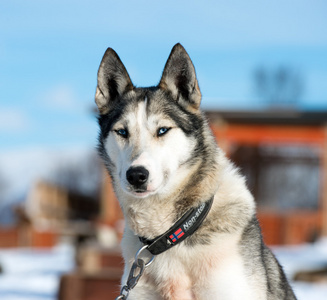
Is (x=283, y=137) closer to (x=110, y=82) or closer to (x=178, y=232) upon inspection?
(x=110, y=82)

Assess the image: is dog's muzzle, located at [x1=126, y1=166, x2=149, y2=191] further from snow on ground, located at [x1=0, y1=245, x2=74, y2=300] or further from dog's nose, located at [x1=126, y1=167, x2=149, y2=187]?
snow on ground, located at [x1=0, y1=245, x2=74, y2=300]

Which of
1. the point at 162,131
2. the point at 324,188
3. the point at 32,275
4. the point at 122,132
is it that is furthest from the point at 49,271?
the point at 324,188

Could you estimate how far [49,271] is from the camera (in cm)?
961

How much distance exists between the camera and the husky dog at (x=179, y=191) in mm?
2734

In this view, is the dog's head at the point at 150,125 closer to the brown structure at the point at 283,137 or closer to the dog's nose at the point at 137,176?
the dog's nose at the point at 137,176

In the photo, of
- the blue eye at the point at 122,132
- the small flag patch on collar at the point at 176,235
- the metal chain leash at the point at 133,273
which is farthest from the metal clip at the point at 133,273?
the blue eye at the point at 122,132

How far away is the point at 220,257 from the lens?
2740 mm

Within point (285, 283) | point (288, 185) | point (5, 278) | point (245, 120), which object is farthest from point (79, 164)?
point (285, 283)

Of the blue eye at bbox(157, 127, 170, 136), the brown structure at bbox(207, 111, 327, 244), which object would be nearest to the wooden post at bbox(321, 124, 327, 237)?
the brown structure at bbox(207, 111, 327, 244)

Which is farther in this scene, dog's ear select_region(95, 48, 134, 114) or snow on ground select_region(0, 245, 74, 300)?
snow on ground select_region(0, 245, 74, 300)

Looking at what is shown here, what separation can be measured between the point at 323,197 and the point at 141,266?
1265cm

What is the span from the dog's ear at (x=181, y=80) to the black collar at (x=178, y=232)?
0.63m

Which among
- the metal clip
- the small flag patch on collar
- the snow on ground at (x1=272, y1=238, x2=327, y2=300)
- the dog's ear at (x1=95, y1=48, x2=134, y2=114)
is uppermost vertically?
the dog's ear at (x1=95, y1=48, x2=134, y2=114)

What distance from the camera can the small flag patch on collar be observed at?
2.79 metres
